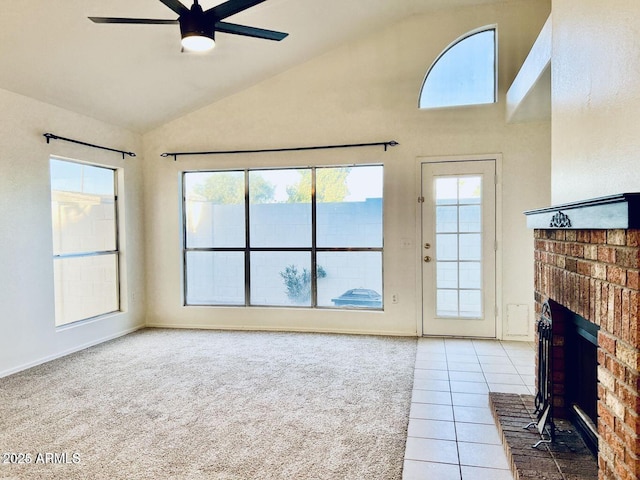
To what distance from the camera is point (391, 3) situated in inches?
167

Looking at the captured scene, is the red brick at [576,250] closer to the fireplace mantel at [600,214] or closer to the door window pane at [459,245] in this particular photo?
the fireplace mantel at [600,214]

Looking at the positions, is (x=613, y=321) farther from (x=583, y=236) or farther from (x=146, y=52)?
(x=146, y=52)

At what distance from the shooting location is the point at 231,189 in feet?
17.3

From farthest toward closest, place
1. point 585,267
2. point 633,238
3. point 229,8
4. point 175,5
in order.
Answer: point 229,8 → point 175,5 → point 585,267 → point 633,238

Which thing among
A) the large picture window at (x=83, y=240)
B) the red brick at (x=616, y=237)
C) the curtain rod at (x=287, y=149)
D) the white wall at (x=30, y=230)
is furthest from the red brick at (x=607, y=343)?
the large picture window at (x=83, y=240)

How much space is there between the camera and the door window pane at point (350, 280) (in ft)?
16.1

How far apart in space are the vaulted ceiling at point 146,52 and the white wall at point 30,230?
8.2 inches

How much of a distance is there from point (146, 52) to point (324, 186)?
238cm

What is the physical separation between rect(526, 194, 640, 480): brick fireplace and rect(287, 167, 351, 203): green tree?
122 inches

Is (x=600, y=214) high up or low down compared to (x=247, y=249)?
up

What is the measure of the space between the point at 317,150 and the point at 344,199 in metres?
0.69

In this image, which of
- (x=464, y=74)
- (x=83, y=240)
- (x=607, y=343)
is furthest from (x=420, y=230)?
(x=83, y=240)

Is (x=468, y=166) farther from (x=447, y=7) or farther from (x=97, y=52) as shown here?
(x=97, y=52)

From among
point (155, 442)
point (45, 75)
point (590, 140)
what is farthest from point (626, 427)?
point (45, 75)
